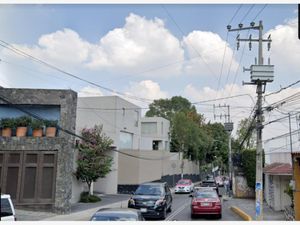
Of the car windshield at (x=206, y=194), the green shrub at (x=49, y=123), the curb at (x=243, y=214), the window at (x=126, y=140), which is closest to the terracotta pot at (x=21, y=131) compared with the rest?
the green shrub at (x=49, y=123)

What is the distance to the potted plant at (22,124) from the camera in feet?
63.0

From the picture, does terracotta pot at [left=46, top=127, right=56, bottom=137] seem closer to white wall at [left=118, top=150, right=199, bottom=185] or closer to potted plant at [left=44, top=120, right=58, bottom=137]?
potted plant at [left=44, top=120, right=58, bottom=137]

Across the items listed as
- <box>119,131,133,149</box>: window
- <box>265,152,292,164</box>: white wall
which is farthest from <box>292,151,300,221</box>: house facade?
<box>119,131,133,149</box>: window

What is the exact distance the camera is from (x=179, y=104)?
78.0 metres

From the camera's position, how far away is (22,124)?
19.4 m

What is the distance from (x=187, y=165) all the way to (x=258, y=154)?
146ft

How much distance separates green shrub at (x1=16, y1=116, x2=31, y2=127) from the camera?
19422 mm

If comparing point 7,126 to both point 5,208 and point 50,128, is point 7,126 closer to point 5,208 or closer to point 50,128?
point 50,128

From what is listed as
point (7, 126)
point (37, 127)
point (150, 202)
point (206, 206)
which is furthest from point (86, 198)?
point (206, 206)

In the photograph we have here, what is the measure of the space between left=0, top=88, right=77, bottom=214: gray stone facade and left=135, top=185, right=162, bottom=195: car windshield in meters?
3.73

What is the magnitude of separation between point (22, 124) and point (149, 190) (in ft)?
24.7

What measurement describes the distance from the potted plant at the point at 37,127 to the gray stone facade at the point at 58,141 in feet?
1.08

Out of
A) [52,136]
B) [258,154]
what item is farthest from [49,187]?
[258,154]
